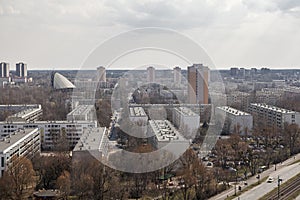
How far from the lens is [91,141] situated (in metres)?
5.23

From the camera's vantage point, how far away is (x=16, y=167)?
4141 millimetres

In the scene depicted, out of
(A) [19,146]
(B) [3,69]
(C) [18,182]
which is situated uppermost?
(B) [3,69]

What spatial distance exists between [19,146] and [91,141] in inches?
38.3

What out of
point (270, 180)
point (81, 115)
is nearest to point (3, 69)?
point (81, 115)

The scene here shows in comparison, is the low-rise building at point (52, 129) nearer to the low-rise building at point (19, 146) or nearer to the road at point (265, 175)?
the low-rise building at point (19, 146)

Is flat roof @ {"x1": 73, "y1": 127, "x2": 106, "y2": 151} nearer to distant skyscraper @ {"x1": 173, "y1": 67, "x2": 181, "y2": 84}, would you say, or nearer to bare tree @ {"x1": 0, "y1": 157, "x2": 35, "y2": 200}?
bare tree @ {"x1": 0, "y1": 157, "x2": 35, "y2": 200}

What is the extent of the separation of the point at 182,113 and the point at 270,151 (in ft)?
7.29

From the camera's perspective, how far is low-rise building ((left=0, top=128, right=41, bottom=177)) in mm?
4686

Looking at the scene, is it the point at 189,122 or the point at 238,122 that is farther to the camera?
the point at 238,122

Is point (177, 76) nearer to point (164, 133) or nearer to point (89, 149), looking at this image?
point (164, 133)

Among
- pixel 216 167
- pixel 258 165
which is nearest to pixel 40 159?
pixel 216 167

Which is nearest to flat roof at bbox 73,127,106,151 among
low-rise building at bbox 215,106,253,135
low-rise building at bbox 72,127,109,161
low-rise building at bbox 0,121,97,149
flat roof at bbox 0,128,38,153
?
low-rise building at bbox 72,127,109,161

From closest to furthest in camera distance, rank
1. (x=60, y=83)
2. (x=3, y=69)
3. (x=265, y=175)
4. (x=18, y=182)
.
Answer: (x=18, y=182)
(x=265, y=175)
(x=60, y=83)
(x=3, y=69)

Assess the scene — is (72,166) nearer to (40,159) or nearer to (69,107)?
(40,159)
